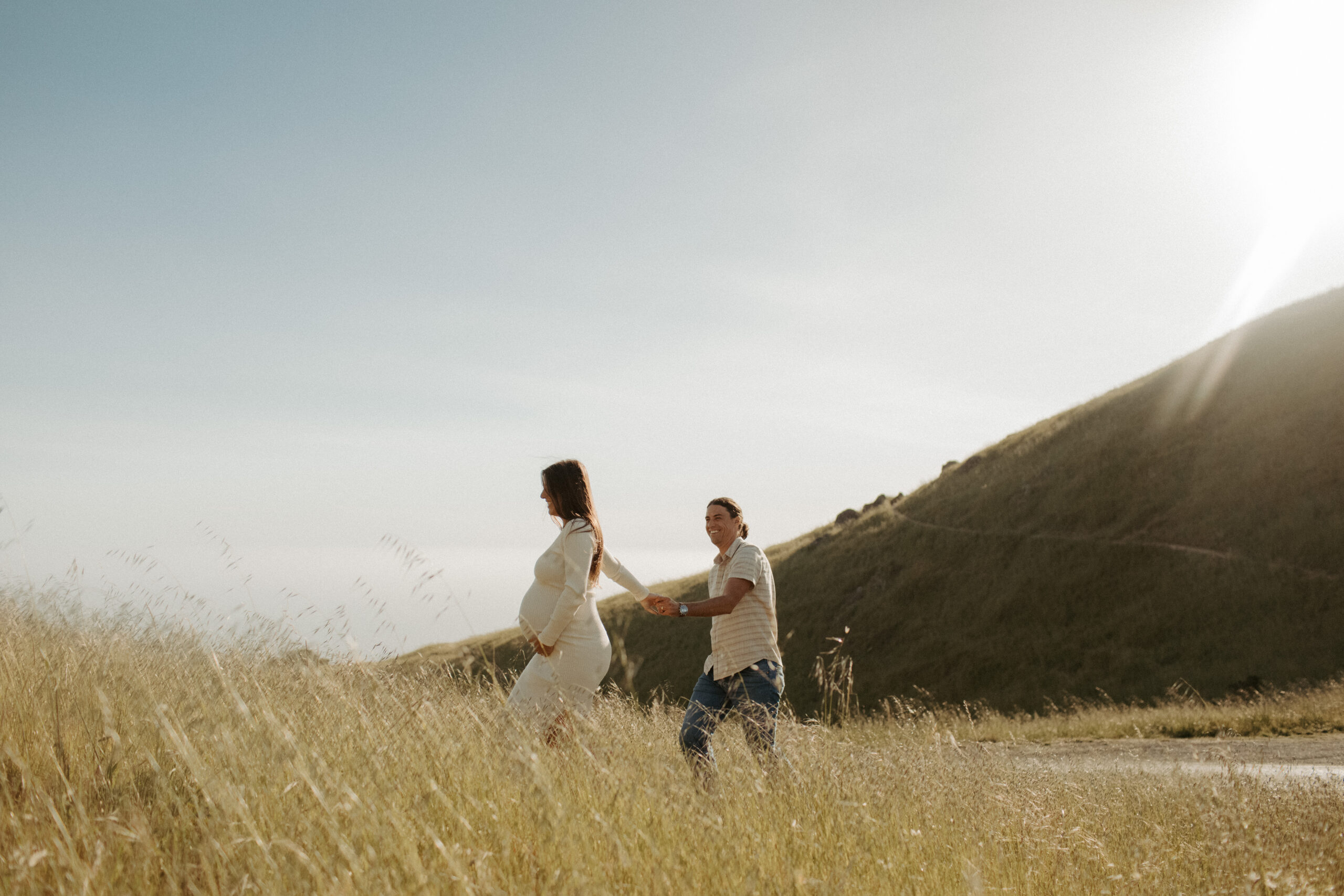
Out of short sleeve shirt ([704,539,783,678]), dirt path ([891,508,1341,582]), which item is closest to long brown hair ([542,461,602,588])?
short sleeve shirt ([704,539,783,678])

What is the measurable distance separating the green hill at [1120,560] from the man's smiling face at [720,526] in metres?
15.5

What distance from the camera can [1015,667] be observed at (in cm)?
2989

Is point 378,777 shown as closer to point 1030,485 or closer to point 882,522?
point 1030,485

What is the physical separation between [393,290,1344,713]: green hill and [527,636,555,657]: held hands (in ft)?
52.1

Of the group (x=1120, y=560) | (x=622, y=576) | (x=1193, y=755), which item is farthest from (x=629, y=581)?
(x=1120, y=560)

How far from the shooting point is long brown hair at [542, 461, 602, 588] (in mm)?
5090

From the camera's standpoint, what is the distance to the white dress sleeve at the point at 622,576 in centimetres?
551

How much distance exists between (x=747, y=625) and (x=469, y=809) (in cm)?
279

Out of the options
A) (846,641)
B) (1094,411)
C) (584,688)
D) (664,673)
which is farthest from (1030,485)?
(584,688)

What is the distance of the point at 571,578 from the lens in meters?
4.81

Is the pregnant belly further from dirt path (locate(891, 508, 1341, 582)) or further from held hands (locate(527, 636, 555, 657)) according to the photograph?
dirt path (locate(891, 508, 1341, 582))

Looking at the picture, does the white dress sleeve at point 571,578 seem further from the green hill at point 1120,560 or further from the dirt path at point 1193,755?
the green hill at point 1120,560

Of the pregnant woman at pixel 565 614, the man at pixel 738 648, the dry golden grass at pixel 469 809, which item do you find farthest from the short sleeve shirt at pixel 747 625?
the pregnant woman at pixel 565 614

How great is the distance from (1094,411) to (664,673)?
27443mm
